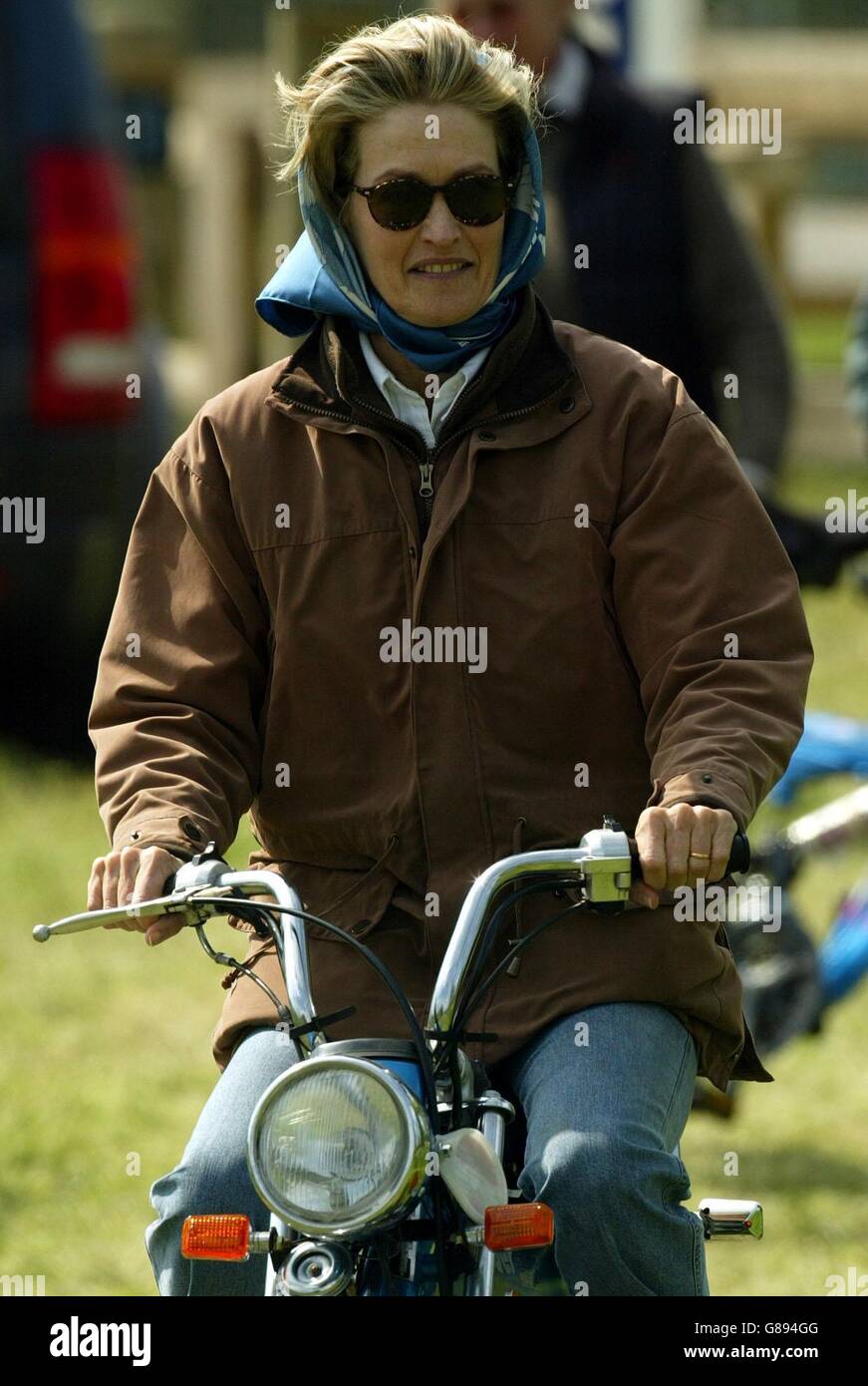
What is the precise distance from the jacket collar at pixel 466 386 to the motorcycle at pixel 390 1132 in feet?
1.97

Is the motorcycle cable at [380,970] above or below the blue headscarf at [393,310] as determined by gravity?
below

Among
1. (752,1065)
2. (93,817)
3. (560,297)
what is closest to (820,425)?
(93,817)

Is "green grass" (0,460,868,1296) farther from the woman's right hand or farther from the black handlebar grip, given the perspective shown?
the black handlebar grip

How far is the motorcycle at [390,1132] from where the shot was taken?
7.38 ft

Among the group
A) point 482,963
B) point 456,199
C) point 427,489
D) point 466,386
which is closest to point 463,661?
point 427,489

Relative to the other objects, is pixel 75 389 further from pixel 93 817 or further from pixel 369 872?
pixel 369 872

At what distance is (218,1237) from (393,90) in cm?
143

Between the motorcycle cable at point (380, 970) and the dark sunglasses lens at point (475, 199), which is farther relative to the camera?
Answer: the dark sunglasses lens at point (475, 199)

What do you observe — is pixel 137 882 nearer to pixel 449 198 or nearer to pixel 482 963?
pixel 482 963

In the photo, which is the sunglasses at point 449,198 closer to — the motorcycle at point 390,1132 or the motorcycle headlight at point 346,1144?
the motorcycle at point 390,1132

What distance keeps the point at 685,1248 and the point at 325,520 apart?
3.25ft

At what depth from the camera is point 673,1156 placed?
8.74 ft

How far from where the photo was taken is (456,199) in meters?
2.86

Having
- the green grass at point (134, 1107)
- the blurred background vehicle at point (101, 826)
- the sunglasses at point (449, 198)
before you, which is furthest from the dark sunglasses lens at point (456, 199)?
the green grass at point (134, 1107)
